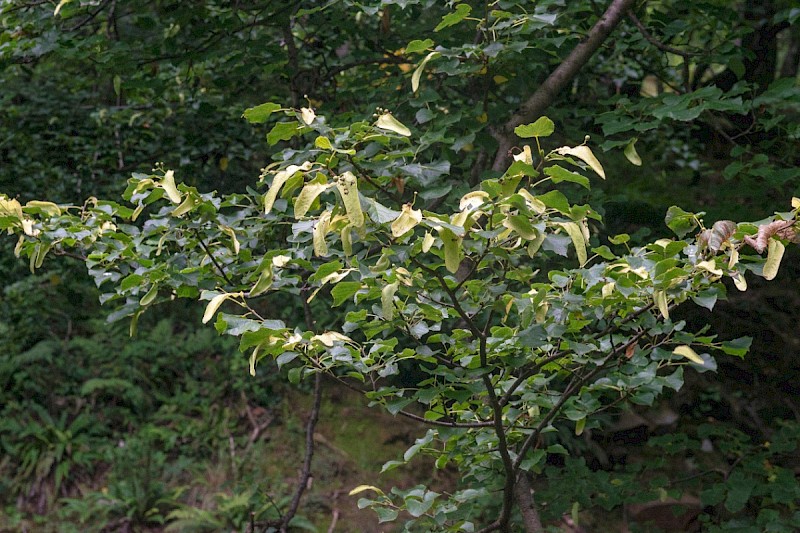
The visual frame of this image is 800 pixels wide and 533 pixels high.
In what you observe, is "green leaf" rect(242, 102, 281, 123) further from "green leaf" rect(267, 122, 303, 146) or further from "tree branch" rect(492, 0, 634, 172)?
"tree branch" rect(492, 0, 634, 172)

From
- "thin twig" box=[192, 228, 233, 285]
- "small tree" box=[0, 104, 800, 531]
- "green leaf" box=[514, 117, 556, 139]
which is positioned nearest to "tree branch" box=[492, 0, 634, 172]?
"small tree" box=[0, 104, 800, 531]

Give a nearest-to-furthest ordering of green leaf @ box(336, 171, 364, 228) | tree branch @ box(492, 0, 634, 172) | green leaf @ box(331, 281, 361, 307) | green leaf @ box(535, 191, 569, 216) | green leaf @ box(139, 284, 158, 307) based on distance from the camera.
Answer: green leaf @ box(336, 171, 364, 228) < green leaf @ box(535, 191, 569, 216) < green leaf @ box(331, 281, 361, 307) < green leaf @ box(139, 284, 158, 307) < tree branch @ box(492, 0, 634, 172)

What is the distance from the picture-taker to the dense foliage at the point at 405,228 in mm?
1276

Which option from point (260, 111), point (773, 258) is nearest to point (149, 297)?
point (260, 111)

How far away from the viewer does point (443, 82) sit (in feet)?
7.85

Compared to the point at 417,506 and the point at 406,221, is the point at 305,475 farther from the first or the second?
the point at 406,221

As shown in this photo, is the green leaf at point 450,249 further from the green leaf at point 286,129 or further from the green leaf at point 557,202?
the green leaf at point 286,129

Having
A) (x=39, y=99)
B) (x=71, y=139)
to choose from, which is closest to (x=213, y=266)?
(x=71, y=139)

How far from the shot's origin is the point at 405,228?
1047 mm

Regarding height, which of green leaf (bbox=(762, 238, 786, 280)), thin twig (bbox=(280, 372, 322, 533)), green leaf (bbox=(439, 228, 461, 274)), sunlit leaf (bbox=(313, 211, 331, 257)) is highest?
sunlit leaf (bbox=(313, 211, 331, 257))

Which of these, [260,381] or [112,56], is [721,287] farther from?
[260,381]

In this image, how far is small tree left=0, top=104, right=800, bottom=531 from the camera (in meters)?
1.14

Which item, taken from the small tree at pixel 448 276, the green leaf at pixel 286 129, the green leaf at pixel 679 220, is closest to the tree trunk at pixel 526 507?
the small tree at pixel 448 276

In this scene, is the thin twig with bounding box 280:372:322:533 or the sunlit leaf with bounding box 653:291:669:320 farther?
the thin twig with bounding box 280:372:322:533
